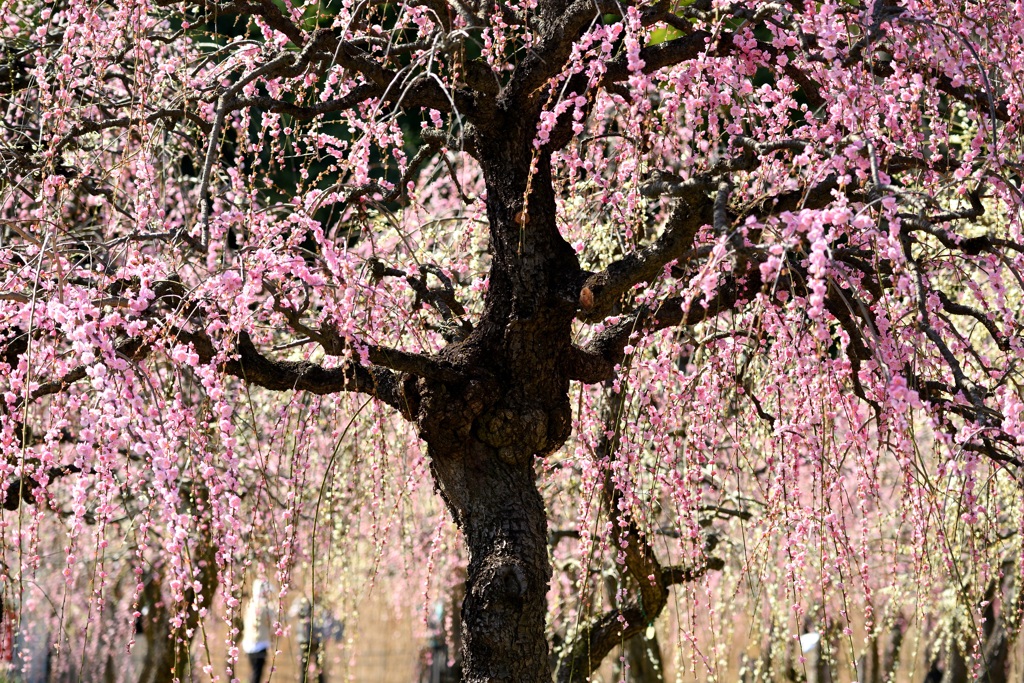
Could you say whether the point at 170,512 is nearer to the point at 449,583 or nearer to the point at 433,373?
the point at 433,373

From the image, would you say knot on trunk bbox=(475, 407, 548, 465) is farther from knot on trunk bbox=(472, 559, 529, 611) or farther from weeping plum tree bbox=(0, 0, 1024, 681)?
knot on trunk bbox=(472, 559, 529, 611)

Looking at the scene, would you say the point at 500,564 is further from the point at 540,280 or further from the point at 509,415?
the point at 540,280

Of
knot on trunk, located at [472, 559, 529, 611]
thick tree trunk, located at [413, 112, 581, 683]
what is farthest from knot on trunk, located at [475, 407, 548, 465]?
knot on trunk, located at [472, 559, 529, 611]

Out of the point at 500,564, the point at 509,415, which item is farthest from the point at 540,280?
the point at 500,564

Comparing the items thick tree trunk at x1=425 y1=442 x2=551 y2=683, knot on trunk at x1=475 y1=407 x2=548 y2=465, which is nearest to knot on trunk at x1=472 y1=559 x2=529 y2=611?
thick tree trunk at x1=425 y1=442 x2=551 y2=683

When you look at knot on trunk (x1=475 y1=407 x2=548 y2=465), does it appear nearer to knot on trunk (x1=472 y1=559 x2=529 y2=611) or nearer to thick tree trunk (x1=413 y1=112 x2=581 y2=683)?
thick tree trunk (x1=413 y1=112 x2=581 y2=683)

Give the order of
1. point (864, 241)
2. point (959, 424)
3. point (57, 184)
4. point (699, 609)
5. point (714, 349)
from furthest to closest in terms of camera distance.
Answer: point (699, 609) < point (959, 424) < point (714, 349) < point (57, 184) < point (864, 241)

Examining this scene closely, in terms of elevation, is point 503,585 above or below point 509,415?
below

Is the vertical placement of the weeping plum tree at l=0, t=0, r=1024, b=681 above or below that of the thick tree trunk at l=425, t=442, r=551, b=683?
above

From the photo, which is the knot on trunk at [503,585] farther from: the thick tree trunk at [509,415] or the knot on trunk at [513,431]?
the knot on trunk at [513,431]

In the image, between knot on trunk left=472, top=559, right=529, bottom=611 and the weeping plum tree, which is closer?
the weeping plum tree

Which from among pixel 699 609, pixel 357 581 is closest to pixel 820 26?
pixel 699 609

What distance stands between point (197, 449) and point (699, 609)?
202 inches

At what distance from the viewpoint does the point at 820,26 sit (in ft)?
10.6
